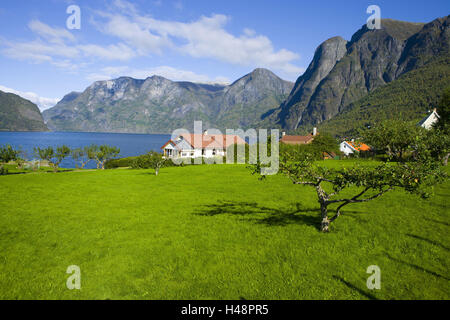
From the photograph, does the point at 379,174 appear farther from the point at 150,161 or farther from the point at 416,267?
the point at 150,161

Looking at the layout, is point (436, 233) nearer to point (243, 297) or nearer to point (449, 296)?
point (449, 296)

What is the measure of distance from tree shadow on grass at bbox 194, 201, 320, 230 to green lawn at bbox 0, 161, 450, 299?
0.08 metres

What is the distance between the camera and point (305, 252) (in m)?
12.8

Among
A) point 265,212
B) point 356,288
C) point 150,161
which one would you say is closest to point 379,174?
point 356,288

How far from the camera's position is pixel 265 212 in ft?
67.0

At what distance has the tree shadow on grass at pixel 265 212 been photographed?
1783cm

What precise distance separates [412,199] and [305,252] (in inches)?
653

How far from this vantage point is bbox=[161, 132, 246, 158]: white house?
9206cm

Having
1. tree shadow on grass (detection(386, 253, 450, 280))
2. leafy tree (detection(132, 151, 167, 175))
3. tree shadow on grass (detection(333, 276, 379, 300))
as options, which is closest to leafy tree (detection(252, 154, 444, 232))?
tree shadow on grass (detection(386, 253, 450, 280))

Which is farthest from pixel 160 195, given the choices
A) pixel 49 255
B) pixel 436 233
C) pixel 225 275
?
pixel 436 233

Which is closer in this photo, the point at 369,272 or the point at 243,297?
the point at 243,297

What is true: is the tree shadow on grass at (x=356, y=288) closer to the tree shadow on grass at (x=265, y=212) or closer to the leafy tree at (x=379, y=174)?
the leafy tree at (x=379, y=174)

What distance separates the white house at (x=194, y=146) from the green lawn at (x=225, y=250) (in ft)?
226
